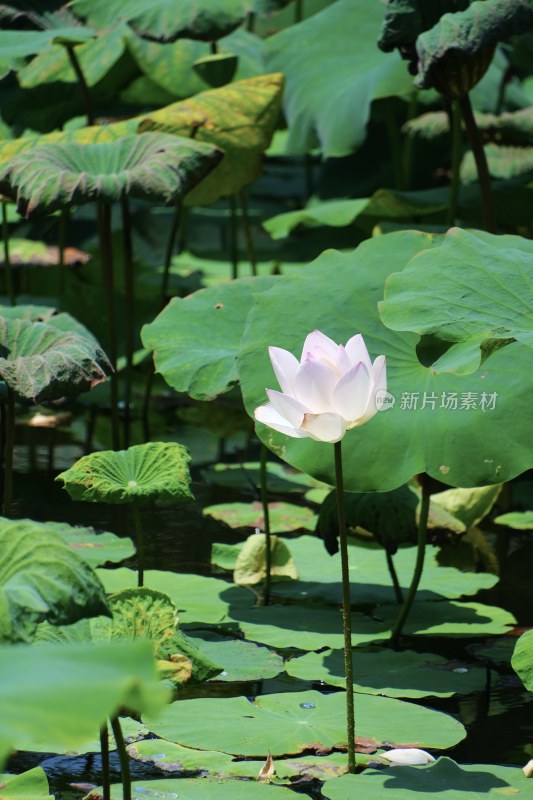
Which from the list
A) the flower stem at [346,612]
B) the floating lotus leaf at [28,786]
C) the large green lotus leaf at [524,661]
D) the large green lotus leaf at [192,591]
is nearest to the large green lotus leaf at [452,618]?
the large green lotus leaf at [192,591]

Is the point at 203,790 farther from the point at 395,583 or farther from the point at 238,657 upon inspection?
the point at 395,583

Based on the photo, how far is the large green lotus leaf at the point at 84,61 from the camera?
356 cm

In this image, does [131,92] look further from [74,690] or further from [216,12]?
[74,690]

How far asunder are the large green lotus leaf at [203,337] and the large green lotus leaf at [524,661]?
0.76 m

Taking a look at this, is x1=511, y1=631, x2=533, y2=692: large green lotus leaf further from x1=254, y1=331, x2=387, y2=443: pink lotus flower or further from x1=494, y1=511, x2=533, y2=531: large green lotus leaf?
x1=494, y1=511, x2=533, y2=531: large green lotus leaf

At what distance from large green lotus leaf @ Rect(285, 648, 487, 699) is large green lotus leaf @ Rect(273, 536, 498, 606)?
0.80 feet

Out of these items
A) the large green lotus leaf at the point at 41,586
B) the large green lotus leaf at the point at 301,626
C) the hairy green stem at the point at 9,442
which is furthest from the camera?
the hairy green stem at the point at 9,442

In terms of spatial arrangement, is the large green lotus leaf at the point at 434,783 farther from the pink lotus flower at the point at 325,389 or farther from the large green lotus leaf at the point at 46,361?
the large green lotus leaf at the point at 46,361

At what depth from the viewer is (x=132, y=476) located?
1804 mm

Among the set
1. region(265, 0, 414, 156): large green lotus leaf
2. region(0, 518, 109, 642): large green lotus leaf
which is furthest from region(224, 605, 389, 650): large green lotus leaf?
region(265, 0, 414, 156): large green lotus leaf

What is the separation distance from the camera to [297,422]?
136cm

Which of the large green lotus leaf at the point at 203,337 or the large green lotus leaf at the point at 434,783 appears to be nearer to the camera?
the large green lotus leaf at the point at 434,783

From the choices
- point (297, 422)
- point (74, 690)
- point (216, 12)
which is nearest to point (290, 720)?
point (297, 422)

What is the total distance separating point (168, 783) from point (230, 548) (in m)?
0.92
